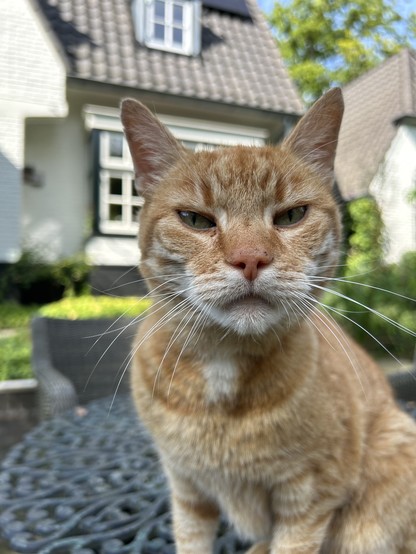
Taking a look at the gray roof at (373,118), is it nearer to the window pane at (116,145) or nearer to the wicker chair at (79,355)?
the window pane at (116,145)

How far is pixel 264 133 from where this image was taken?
7.87 meters

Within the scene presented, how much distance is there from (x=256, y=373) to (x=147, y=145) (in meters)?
0.69

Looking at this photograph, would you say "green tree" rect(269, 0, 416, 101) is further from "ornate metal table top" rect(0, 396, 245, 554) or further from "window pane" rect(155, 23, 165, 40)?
"ornate metal table top" rect(0, 396, 245, 554)

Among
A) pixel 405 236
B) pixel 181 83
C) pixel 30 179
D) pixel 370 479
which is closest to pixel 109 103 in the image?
pixel 181 83

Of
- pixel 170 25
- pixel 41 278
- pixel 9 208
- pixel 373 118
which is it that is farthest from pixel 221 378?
pixel 373 118

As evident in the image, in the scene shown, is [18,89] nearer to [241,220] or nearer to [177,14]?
[177,14]

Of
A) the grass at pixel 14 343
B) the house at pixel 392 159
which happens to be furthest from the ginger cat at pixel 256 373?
the house at pixel 392 159

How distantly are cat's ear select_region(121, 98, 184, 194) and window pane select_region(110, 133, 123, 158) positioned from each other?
19.7ft

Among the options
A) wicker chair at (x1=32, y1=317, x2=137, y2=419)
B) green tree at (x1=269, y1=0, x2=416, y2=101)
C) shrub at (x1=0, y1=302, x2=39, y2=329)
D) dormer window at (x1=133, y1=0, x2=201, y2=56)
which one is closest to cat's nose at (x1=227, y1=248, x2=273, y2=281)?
wicker chair at (x1=32, y1=317, x2=137, y2=419)

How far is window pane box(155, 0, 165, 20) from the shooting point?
7.79 metres

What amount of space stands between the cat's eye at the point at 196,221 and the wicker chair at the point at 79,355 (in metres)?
1.31

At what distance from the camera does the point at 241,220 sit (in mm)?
1112

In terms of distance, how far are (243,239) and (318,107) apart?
0.51m

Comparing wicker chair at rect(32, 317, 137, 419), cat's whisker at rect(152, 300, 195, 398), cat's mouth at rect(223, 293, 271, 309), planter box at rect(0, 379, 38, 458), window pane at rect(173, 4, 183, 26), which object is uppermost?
window pane at rect(173, 4, 183, 26)
